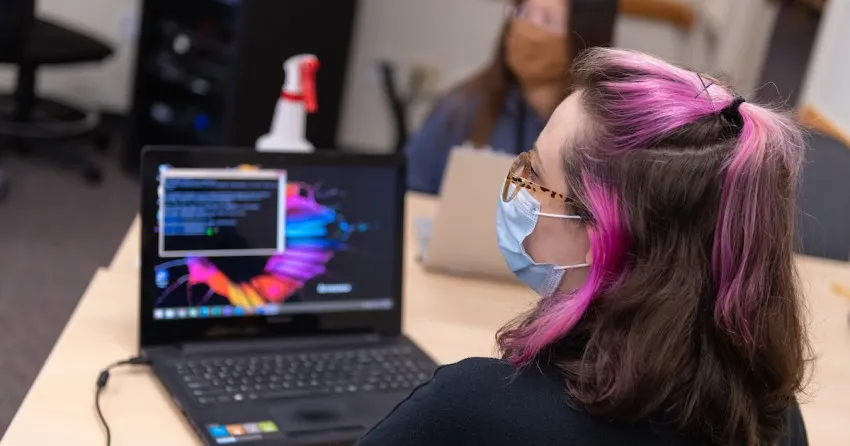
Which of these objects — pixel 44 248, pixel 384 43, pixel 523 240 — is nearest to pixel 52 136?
pixel 44 248

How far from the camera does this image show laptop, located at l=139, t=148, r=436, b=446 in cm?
129

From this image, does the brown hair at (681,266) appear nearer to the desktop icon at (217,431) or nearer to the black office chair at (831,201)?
the desktop icon at (217,431)

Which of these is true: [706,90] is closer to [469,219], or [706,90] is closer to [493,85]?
[469,219]

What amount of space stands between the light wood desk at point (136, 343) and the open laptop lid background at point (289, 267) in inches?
3.3

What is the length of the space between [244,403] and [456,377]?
0.38 metres

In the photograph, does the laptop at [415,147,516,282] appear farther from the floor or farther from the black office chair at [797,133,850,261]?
the floor

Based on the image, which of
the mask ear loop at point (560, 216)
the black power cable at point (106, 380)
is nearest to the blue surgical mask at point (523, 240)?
the mask ear loop at point (560, 216)

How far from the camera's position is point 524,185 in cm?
109

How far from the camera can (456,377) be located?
0.98 m

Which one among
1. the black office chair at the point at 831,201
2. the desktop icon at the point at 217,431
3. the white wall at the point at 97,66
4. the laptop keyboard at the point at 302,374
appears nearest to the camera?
the desktop icon at the point at 217,431

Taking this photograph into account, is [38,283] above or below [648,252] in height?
below

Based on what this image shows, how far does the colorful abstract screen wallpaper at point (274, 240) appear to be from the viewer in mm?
1365

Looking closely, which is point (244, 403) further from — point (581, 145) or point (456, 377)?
point (581, 145)

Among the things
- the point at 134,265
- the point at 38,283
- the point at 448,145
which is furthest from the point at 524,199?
the point at 38,283
